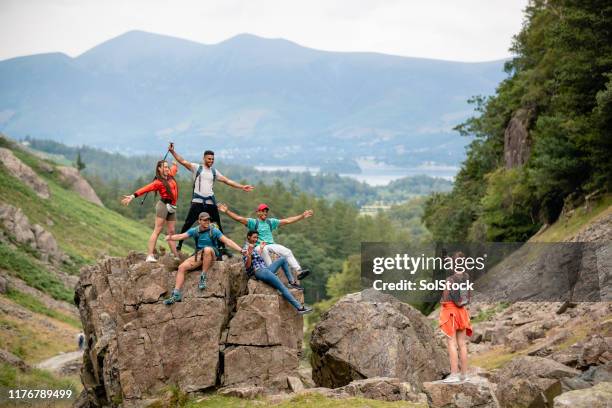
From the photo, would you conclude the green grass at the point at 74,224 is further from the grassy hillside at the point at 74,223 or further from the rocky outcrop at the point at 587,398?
the rocky outcrop at the point at 587,398

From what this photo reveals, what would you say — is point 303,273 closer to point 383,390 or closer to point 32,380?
point 383,390

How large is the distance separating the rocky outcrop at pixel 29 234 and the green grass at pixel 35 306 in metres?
9.65

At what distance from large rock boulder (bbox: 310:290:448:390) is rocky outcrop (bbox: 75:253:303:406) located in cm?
94

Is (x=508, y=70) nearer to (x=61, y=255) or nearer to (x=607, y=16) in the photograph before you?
(x=607, y=16)

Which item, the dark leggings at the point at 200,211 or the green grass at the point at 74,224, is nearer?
the dark leggings at the point at 200,211

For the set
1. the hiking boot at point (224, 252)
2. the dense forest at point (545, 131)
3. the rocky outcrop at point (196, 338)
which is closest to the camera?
the rocky outcrop at point (196, 338)

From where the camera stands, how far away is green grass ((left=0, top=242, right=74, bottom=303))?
62.0 metres

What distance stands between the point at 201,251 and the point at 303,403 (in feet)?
15.0

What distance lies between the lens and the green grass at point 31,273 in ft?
204

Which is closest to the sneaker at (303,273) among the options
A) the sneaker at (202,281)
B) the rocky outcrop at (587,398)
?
the sneaker at (202,281)

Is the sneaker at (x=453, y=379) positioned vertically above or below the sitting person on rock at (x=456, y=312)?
below

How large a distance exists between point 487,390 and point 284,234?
115007mm

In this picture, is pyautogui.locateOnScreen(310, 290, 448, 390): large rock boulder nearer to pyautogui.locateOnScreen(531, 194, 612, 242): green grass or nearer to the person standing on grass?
the person standing on grass

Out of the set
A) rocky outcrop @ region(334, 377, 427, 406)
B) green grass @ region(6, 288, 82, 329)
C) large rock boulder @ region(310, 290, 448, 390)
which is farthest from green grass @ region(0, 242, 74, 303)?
rocky outcrop @ region(334, 377, 427, 406)
